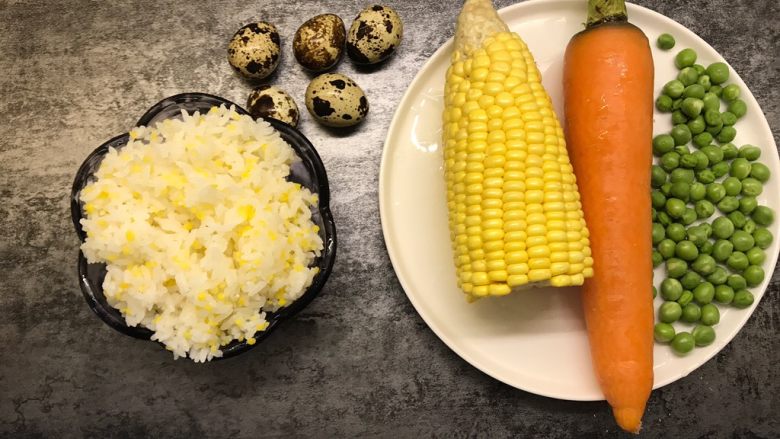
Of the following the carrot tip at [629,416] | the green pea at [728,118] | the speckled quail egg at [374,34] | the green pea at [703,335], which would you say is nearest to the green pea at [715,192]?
the green pea at [728,118]

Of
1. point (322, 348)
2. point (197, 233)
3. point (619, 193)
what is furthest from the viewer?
point (322, 348)

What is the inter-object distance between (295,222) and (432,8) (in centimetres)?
112

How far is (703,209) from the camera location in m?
2.03

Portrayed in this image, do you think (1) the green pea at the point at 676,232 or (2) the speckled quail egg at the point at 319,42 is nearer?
(1) the green pea at the point at 676,232

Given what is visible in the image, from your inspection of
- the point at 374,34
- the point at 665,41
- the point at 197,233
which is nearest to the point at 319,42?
the point at 374,34

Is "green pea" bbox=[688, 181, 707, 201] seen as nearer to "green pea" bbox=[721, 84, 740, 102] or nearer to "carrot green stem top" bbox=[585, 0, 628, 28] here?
"green pea" bbox=[721, 84, 740, 102]

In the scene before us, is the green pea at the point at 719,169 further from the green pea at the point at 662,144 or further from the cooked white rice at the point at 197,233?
the cooked white rice at the point at 197,233

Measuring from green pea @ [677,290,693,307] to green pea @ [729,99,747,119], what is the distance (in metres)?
0.66

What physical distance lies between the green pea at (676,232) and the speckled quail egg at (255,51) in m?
1.56

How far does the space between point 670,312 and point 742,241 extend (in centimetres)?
35

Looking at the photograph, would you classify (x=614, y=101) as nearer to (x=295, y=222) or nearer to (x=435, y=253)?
(x=435, y=253)

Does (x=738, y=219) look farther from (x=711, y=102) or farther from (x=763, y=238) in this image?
(x=711, y=102)

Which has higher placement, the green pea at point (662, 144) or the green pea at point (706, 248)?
the green pea at point (662, 144)

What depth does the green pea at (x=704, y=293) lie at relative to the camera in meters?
1.99
